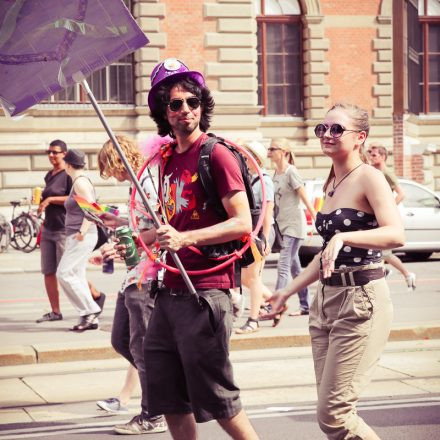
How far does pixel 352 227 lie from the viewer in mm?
4965

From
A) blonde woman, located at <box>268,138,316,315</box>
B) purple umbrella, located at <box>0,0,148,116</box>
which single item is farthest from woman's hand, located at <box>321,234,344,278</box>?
blonde woman, located at <box>268,138,316,315</box>

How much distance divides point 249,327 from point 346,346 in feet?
17.8

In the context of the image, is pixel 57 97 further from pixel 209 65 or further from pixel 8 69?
pixel 8 69

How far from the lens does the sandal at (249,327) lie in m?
10.2

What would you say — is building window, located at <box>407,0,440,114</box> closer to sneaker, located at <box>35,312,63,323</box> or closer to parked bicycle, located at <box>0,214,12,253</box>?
parked bicycle, located at <box>0,214,12,253</box>

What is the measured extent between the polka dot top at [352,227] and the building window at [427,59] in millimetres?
26808

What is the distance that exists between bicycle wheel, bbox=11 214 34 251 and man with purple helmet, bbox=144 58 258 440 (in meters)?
17.9

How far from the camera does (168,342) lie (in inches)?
197

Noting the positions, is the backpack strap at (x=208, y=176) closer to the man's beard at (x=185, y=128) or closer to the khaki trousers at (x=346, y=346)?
the man's beard at (x=185, y=128)

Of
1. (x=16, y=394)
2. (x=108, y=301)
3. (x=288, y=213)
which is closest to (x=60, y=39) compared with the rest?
(x=16, y=394)

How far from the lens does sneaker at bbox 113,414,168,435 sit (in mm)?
6668

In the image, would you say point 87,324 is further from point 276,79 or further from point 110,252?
point 276,79

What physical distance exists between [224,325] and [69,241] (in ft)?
20.1

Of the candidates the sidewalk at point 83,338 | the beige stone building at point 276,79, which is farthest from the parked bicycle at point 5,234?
the sidewalk at point 83,338
